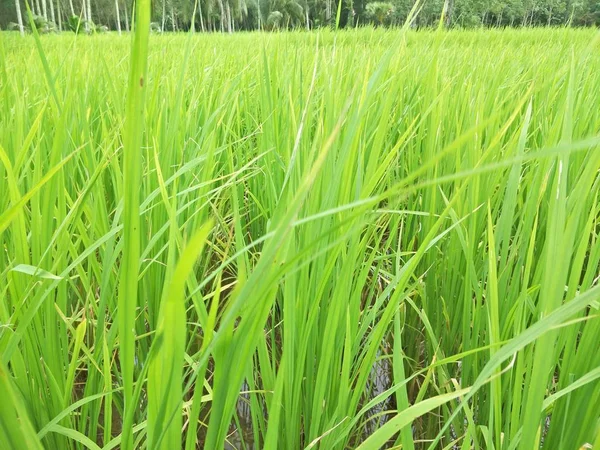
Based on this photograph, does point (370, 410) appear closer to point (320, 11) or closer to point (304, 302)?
point (304, 302)

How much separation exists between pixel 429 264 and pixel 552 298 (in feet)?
1.46

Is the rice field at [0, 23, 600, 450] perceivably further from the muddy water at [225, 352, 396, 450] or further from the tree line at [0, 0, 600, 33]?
the tree line at [0, 0, 600, 33]

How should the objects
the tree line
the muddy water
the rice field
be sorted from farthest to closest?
1. the tree line
2. the muddy water
3. the rice field

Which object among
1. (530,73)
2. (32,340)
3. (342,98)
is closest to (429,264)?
(342,98)

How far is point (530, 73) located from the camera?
5.22ft

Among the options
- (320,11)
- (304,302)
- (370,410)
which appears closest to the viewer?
(304,302)

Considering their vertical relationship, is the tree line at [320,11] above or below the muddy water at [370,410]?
above

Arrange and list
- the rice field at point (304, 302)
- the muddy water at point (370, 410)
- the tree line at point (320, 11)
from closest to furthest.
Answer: the rice field at point (304, 302), the muddy water at point (370, 410), the tree line at point (320, 11)

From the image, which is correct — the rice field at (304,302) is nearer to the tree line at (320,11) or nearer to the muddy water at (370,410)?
the muddy water at (370,410)

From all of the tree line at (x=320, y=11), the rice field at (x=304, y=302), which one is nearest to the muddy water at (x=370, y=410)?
the rice field at (x=304, y=302)

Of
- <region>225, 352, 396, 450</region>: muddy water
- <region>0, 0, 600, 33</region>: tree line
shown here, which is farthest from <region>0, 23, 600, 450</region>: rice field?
<region>0, 0, 600, 33</region>: tree line

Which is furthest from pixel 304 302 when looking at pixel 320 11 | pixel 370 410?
pixel 320 11

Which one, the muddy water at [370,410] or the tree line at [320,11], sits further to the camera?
the tree line at [320,11]

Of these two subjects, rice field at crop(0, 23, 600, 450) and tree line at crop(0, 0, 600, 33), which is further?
tree line at crop(0, 0, 600, 33)
